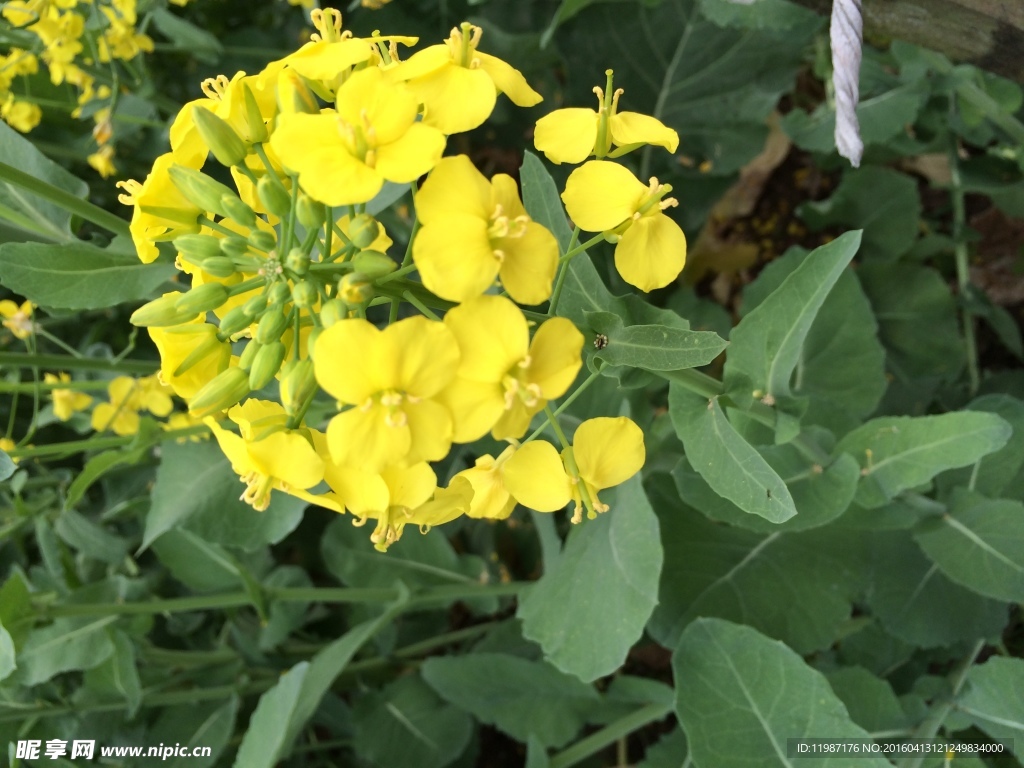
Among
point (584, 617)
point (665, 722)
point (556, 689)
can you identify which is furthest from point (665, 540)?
point (665, 722)

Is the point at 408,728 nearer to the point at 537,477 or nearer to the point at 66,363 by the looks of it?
the point at 66,363

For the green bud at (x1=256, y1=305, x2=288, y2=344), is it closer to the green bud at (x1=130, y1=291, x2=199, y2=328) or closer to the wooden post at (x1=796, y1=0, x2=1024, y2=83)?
the green bud at (x1=130, y1=291, x2=199, y2=328)

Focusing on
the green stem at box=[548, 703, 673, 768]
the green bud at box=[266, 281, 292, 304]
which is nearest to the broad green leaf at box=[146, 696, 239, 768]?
the green stem at box=[548, 703, 673, 768]

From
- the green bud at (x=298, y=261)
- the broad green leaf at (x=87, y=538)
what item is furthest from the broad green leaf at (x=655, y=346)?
the broad green leaf at (x=87, y=538)

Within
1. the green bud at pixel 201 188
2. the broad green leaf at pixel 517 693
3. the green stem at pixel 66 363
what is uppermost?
the green bud at pixel 201 188

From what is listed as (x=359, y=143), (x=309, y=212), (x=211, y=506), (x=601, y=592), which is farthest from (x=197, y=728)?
(x=359, y=143)

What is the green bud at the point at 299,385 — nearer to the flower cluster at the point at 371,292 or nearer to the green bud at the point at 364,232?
the flower cluster at the point at 371,292
